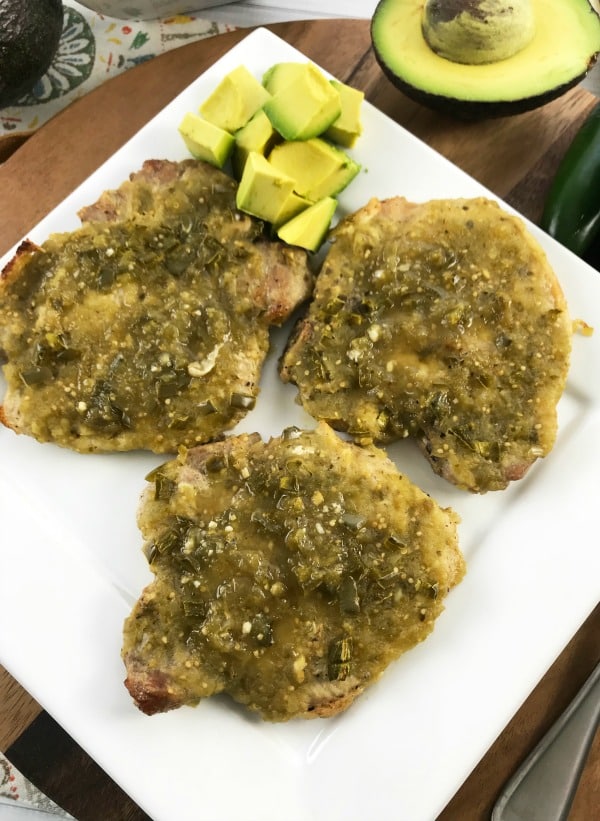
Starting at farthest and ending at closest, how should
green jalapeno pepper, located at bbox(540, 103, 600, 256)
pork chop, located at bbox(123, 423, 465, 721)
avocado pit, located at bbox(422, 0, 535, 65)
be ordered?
1. green jalapeno pepper, located at bbox(540, 103, 600, 256)
2. avocado pit, located at bbox(422, 0, 535, 65)
3. pork chop, located at bbox(123, 423, 465, 721)

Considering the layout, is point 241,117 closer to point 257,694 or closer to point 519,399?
point 519,399

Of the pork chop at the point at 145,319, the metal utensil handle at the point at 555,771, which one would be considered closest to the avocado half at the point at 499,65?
the pork chop at the point at 145,319

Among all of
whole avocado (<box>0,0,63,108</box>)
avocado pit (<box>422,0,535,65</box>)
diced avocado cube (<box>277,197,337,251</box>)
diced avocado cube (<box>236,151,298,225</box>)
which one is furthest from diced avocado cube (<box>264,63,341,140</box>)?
whole avocado (<box>0,0,63,108</box>)

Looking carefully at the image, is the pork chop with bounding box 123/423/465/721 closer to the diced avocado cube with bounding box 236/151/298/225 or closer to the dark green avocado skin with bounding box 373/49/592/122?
the diced avocado cube with bounding box 236/151/298/225

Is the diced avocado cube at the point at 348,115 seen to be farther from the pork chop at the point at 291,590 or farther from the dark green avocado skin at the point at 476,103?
the pork chop at the point at 291,590

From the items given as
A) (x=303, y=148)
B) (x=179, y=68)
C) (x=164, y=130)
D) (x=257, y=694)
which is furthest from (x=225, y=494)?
(x=179, y=68)

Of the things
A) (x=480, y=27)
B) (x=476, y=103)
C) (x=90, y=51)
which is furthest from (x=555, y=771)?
(x=90, y=51)
